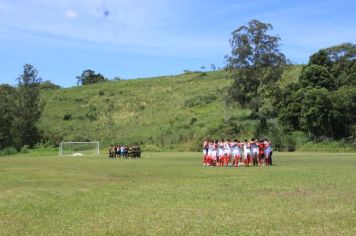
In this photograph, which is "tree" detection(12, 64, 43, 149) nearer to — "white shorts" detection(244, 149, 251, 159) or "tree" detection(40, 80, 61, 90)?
"white shorts" detection(244, 149, 251, 159)

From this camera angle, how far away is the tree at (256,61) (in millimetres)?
72375

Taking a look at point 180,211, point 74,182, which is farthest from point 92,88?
point 180,211

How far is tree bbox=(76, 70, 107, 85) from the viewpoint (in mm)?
153125

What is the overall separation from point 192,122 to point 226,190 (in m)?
67.1

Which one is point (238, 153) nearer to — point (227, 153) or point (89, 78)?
point (227, 153)

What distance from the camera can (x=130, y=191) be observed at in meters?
17.3

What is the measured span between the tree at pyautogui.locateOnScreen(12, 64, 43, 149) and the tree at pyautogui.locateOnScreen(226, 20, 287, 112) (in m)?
26.9

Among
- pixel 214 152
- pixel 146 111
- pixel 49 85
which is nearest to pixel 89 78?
pixel 49 85

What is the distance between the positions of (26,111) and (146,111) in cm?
3030

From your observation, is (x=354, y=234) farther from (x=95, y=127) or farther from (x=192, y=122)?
(x=95, y=127)

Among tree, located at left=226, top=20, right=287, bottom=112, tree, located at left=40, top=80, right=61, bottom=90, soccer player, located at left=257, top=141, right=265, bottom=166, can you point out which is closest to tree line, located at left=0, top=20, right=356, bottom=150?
tree, located at left=226, top=20, right=287, bottom=112

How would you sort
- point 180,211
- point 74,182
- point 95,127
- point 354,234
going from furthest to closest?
1. point 95,127
2. point 74,182
3. point 180,211
4. point 354,234

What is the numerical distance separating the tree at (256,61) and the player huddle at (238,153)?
38.2 m

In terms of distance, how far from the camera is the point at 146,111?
100500 mm
